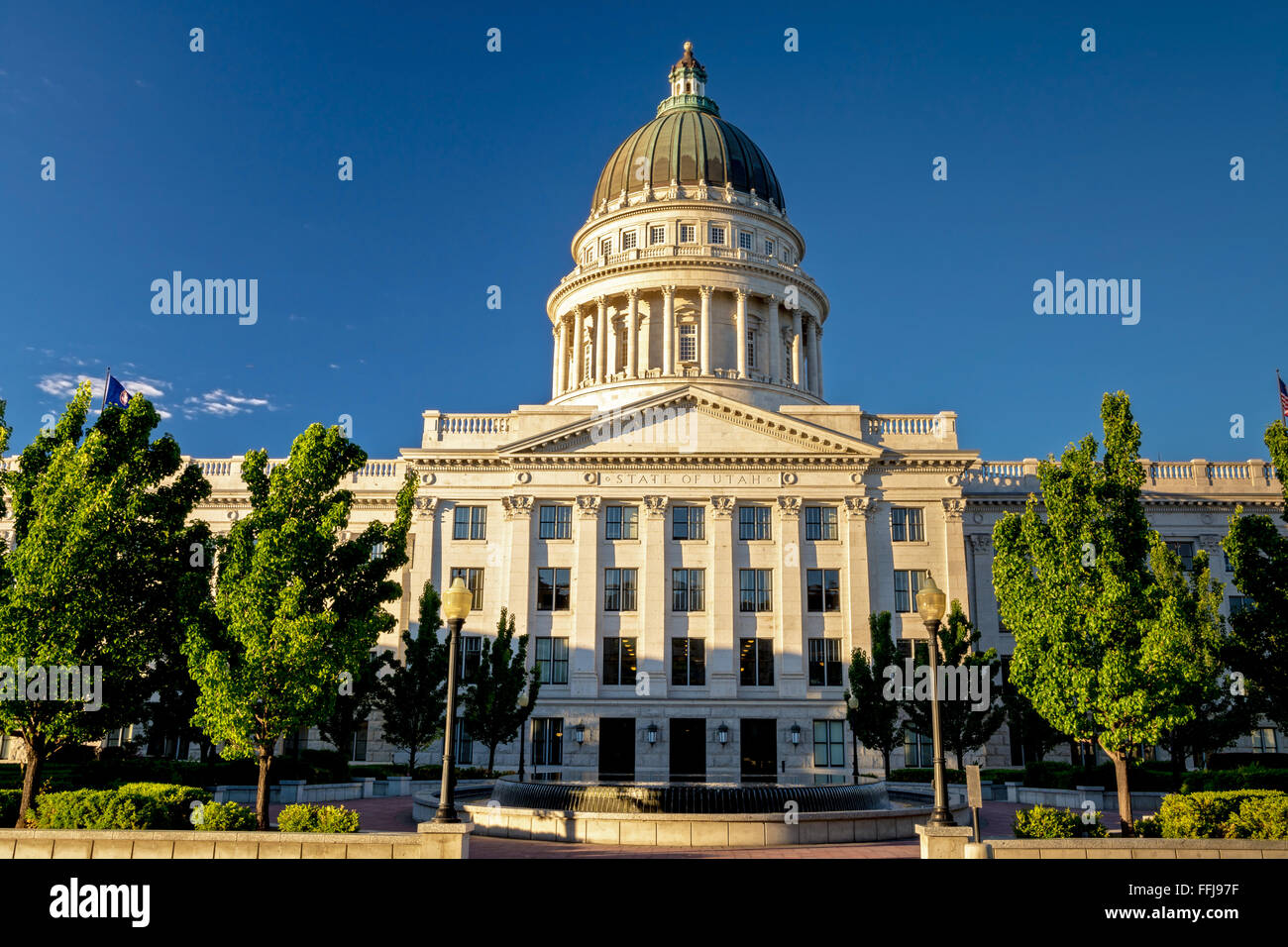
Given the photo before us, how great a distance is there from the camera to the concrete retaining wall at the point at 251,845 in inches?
599

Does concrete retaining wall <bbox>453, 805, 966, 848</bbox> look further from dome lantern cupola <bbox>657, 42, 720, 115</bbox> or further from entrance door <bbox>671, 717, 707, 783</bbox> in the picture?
dome lantern cupola <bbox>657, 42, 720, 115</bbox>

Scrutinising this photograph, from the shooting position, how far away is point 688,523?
158 feet

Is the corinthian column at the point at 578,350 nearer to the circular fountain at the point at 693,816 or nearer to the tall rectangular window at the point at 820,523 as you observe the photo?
the tall rectangular window at the point at 820,523

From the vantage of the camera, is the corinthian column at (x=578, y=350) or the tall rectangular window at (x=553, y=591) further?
the corinthian column at (x=578, y=350)

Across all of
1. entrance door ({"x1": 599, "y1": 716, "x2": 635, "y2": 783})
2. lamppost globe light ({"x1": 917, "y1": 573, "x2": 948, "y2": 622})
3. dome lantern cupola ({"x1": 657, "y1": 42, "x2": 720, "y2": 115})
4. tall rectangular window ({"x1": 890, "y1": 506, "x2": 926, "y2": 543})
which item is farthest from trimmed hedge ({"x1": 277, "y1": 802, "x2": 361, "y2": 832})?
dome lantern cupola ({"x1": 657, "y1": 42, "x2": 720, "y2": 115})

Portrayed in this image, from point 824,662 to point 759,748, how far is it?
17.4ft

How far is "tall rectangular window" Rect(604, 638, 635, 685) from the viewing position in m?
46.1

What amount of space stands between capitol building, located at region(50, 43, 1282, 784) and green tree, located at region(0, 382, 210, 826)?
2448 cm

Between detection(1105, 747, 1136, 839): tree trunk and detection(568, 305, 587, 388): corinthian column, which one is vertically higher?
detection(568, 305, 587, 388): corinthian column

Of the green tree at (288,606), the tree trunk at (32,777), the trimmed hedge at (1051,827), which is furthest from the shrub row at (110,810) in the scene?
the trimmed hedge at (1051,827)

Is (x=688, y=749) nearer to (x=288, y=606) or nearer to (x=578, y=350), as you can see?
(x=288, y=606)

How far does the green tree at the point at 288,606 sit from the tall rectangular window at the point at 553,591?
24771 millimetres
